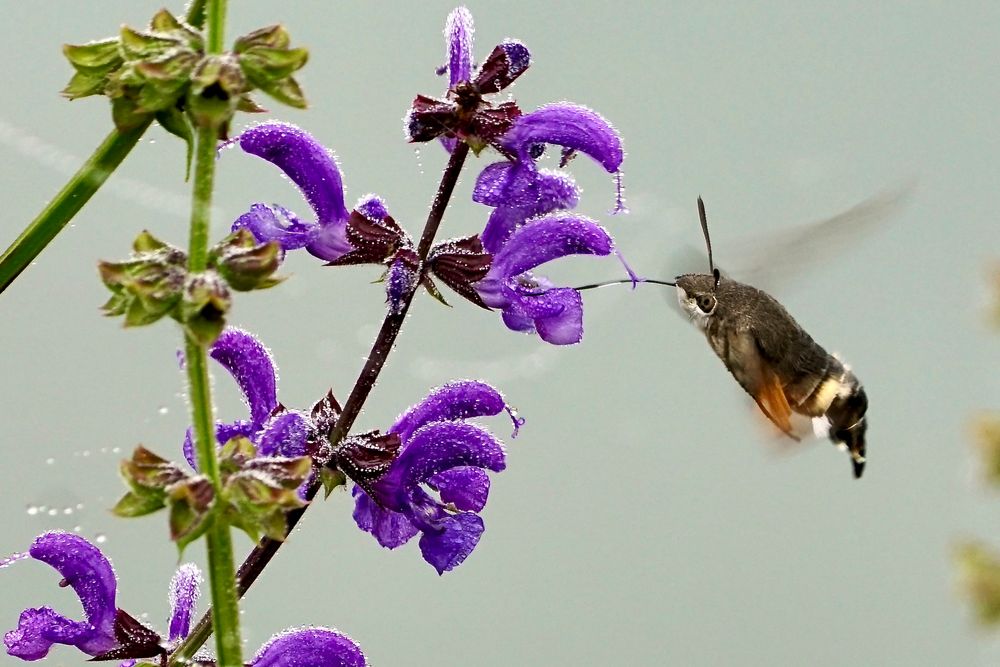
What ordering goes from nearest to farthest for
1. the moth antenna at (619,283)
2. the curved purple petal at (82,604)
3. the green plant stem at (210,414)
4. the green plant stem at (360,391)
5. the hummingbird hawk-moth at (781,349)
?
the green plant stem at (210,414) < the green plant stem at (360,391) < the curved purple petal at (82,604) < the moth antenna at (619,283) < the hummingbird hawk-moth at (781,349)

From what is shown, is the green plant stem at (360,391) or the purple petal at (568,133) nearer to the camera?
the green plant stem at (360,391)

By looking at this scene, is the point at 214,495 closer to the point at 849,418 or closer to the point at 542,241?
the point at 542,241

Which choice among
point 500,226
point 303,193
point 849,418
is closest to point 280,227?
point 303,193

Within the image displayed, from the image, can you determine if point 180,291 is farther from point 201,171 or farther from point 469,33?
point 469,33

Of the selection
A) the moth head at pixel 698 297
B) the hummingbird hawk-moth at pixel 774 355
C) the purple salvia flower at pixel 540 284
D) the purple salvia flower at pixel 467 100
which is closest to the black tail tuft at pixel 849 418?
the hummingbird hawk-moth at pixel 774 355

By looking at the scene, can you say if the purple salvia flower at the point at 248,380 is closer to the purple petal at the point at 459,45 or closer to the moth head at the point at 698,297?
the purple petal at the point at 459,45

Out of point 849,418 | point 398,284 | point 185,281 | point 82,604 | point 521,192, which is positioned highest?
point 849,418

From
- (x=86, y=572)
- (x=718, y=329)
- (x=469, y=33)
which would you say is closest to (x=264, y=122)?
(x=469, y=33)

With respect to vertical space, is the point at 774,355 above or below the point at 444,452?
above
